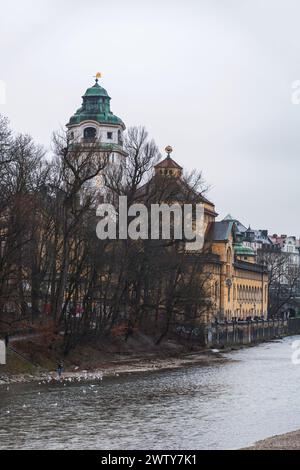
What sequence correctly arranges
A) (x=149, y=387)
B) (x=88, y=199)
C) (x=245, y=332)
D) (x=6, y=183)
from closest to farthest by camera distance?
(x=149, y=387) < (x=6, y=183) < (x=88, y=199) < (x=245, y=332)

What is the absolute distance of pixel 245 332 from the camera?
12344cm

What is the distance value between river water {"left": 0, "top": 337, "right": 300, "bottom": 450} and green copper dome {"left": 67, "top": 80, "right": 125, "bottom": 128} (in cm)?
7201

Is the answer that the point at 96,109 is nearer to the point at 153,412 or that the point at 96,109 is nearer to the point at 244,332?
the point at 244,332

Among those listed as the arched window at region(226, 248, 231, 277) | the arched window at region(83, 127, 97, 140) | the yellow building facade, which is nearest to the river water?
the yellow building facade

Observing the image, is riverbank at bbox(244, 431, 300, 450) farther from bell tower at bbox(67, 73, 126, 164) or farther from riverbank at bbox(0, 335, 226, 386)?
bell tower at bbox(67, 73, 126, 164)

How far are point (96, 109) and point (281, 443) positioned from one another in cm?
10467

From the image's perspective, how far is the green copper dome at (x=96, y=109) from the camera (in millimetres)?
135625

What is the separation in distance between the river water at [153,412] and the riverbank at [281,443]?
111cm

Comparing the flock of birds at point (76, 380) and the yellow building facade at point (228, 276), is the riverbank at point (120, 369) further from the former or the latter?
the yellow building facade at point (228, 276)

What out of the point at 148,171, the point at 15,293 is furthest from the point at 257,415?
the point at 148,171

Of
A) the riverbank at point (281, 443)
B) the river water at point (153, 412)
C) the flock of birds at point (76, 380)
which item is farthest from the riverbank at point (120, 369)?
the riverbank at point (281, 443)

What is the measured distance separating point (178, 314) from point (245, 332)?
33109 mm

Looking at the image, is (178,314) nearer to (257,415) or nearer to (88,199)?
(88,199)
